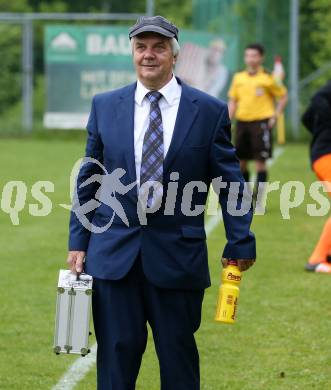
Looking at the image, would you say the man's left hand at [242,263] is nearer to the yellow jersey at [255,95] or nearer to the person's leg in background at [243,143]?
the person's leg in background at [243,143]

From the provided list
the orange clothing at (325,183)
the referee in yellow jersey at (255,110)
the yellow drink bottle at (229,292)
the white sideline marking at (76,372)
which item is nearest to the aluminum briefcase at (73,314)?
the yellow drink bottle at (229,292)

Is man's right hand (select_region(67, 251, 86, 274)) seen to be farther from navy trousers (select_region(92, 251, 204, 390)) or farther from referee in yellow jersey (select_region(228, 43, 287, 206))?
referee in yellow jersey (select_region(228, 43, 287, 206))

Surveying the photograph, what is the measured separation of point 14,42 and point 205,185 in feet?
91.7

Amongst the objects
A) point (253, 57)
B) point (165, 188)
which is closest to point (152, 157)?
point (165, 188)

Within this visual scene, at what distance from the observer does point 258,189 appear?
15.6 meters

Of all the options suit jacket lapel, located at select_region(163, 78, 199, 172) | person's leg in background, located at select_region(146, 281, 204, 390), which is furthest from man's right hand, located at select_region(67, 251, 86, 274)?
suit jacket lapel, located at select_region(163, 78, 199, 172)

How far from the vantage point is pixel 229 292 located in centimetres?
548

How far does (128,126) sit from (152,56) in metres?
0.34

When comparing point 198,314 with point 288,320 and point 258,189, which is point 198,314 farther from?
point 258,189

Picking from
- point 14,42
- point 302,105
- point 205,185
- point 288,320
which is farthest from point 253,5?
point 205,185

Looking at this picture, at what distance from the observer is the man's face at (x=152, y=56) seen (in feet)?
17.5

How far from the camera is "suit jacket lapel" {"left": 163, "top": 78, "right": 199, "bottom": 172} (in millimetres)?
5379

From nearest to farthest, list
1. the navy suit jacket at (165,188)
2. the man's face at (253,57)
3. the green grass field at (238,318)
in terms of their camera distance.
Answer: the navy suit jacket at (165,188) < the green grass field at (238,318) < the man's face at (253,57)

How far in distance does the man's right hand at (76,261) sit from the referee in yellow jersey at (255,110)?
1038 centimetres
